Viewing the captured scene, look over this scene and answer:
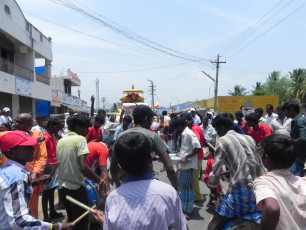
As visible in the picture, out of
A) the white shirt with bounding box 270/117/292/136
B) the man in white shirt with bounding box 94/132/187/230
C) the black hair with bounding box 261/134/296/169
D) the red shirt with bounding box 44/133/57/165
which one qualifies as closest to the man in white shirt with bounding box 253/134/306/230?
the black hair with bounding box 261/134/296/169

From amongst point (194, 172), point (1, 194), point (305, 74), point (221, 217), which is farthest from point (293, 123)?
point (305, 74)

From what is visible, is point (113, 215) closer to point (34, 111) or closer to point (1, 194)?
point (1, 194)

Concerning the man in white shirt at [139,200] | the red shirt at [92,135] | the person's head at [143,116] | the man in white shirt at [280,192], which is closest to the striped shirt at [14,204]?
the man in white shirt at [139,200]

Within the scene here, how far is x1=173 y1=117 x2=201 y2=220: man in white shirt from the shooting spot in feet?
17.4

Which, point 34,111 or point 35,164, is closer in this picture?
point 35,164

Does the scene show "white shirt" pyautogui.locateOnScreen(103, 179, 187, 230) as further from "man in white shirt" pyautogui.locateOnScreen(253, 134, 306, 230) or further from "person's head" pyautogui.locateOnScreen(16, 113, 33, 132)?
"person's head" pyautogui.locateOnScreen(16, 113, 33, 132)

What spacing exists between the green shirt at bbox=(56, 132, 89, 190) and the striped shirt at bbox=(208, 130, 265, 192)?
158 cm

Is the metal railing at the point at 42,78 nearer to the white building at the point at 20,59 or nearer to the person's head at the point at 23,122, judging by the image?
the white building at the point at 20,59

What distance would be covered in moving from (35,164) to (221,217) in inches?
101

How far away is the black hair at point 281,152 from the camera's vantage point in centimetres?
213

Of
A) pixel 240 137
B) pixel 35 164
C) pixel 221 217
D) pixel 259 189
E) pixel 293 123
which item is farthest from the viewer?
pixel 293 123

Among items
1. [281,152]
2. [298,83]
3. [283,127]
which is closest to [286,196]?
[281,152]

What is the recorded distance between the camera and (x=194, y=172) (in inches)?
236

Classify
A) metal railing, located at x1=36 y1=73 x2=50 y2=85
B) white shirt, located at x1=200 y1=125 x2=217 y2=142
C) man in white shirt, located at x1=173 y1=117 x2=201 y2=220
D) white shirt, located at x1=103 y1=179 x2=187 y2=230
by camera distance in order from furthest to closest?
metal railing, located at x1=36 y1=73 x2=50 y2=85
white shirt, located at x1=200 y1=125 x2=217 y2=142
man in white shirt, located at x1=173 y1=117 x2=201 y2=220
white shirt, located at x1=103 y1=179 x2=187 y2=230
